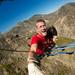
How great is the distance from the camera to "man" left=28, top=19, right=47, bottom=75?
10.5 m

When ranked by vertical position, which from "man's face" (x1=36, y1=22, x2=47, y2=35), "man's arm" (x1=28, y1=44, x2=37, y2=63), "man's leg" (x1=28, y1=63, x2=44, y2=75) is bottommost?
"man's leg" (x1=28, y1=63, x2=44, y2=75)

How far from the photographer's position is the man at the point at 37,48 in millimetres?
10492

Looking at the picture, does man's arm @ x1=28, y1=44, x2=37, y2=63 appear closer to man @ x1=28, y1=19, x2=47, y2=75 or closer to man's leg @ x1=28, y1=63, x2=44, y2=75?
man @ x1=28, y1=19, x2=47, y2=75

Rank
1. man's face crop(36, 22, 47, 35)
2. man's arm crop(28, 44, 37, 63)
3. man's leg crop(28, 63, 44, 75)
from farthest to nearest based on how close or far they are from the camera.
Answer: man's face crop(36, 22, 47, 35), man's leg crop(28, 63, 44, 75), man's arm crop(28, 44, 37, 63)

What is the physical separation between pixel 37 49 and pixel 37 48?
4 centimetres

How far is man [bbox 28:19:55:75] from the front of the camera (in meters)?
10.5

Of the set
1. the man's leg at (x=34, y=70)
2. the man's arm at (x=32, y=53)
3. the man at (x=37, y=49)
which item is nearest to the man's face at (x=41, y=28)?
the man at (x=37, y=49)

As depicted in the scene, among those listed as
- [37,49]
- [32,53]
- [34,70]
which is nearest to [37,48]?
[37,49]

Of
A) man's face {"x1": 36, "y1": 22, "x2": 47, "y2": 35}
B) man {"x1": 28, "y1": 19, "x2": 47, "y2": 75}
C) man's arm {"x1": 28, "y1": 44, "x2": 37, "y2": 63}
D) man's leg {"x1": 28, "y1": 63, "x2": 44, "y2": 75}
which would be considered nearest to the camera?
man's arm {"x1": 28, "y1": 44, "x2": 37, "y2": 63}

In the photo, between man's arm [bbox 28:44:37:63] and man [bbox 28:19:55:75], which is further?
man [bbox 28:19:55:75]

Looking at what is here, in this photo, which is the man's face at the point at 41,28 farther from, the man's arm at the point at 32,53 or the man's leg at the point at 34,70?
the man's leg at the point at 34,70

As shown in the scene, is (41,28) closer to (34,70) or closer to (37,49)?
(37,49)

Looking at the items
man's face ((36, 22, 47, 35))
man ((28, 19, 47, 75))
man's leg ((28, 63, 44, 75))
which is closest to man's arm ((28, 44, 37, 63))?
man ((28, 19, 47, 75))

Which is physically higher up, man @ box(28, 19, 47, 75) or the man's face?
the man's face
